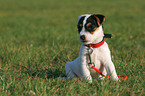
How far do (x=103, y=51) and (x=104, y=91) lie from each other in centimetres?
63

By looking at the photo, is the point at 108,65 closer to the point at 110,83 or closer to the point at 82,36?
the point at 110,83

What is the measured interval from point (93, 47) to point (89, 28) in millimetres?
335

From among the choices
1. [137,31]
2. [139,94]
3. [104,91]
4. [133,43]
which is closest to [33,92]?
[104,91]

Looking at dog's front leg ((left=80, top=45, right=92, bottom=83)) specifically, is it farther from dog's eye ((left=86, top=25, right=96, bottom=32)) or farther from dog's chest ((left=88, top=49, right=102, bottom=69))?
dog's eye ((left=86, top=25, right=96, bottom=32))

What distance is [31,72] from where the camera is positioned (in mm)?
4094

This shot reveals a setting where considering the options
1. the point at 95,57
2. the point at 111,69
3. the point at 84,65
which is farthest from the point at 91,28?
the point at 111,69

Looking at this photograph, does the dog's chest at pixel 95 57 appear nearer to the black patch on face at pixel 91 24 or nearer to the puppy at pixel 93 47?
the puppy at pixel 93 47

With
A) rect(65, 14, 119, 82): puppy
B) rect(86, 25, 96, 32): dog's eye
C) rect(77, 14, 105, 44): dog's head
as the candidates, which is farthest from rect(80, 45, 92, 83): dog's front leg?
rect(86, 25, 96, 32): dog's eye

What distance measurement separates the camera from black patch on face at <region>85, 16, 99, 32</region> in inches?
124

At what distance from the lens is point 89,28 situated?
3154 mm

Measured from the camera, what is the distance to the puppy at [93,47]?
3158mm

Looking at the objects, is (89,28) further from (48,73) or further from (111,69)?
(48,73)

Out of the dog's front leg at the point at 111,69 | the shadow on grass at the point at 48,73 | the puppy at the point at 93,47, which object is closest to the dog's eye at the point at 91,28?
the puppy at the point at 93,47

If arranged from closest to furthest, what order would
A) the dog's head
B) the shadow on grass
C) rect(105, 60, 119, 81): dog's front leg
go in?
the dog's head → rect(105, 60, 119, 81): dog's front leg → the shadow on grass
